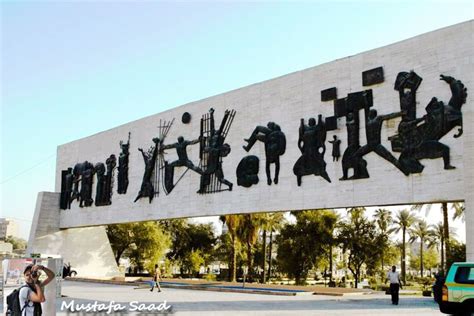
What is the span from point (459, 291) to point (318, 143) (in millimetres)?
8637

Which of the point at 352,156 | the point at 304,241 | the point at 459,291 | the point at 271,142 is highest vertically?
the point at 271,142

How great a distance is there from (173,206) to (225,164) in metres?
3.71

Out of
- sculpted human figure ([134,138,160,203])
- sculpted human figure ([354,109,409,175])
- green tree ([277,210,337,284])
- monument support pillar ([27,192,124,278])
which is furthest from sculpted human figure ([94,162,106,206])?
green tree ([277,210,337,284])

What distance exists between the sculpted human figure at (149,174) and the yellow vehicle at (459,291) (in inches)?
642

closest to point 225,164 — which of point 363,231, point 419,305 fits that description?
point 419,305

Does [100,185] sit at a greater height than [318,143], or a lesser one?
lesser

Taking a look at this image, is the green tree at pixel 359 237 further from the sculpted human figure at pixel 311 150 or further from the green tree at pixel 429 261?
the green tree at pixel 429 261

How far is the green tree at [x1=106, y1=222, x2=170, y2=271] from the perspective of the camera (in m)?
41.5

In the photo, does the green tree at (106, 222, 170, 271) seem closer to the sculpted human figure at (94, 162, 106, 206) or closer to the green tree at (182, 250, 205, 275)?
the green tree at (182, 250, 205, 275)

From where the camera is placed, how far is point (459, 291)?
10.3 meters

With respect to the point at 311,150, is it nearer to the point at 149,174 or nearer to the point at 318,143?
the point at 318,143

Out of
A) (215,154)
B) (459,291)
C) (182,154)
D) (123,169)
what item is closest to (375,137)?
(459,291)

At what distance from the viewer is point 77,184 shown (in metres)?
30.7

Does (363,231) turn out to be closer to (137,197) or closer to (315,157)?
(137,197)
